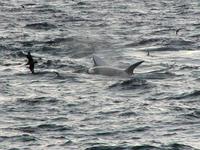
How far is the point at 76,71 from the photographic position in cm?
3697

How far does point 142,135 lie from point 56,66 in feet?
49.0

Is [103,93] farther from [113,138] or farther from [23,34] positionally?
[23,34]

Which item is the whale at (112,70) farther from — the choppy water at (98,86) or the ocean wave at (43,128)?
the ocean wave at (43,128)

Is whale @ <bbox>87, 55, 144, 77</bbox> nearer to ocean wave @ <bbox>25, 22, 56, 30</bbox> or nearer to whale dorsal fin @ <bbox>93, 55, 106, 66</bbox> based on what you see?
whale dorsal fin @ <bbox>93, 55, 106, 66</bbox>

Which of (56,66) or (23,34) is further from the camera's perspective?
(23,34)

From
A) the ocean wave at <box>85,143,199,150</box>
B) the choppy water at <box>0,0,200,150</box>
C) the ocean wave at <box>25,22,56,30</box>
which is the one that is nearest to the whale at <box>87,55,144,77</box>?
the choppy water at <box>0,0,200,150</box>

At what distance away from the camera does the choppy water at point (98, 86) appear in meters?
23.9

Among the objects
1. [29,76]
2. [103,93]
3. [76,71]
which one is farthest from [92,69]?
[103,93]

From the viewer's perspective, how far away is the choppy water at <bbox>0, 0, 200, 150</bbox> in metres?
23.9

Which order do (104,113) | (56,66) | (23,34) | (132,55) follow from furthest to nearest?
(23,34) < (132,55) < (56,66) < (104,113)

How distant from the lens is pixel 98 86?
32781mm

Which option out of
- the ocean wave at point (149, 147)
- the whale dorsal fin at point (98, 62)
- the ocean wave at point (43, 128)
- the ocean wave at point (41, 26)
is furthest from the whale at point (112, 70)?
the ocean wave at point (41, 26)

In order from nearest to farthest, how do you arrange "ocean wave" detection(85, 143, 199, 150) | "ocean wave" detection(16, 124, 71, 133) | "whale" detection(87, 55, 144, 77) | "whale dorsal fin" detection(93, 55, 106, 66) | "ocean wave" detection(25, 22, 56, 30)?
"ocean wave" detection(85, 143, 199, 150) < "ocean wave" detection(16, 124, 71, 133) < "whale" detection(87, 55, 144, 77) < "whale dorsal fin" detection(93, 55, 106, 66) < "ocean wave" detection(25, 22, 56, 30)

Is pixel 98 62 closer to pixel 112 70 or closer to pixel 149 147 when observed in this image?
pixel 112 70
